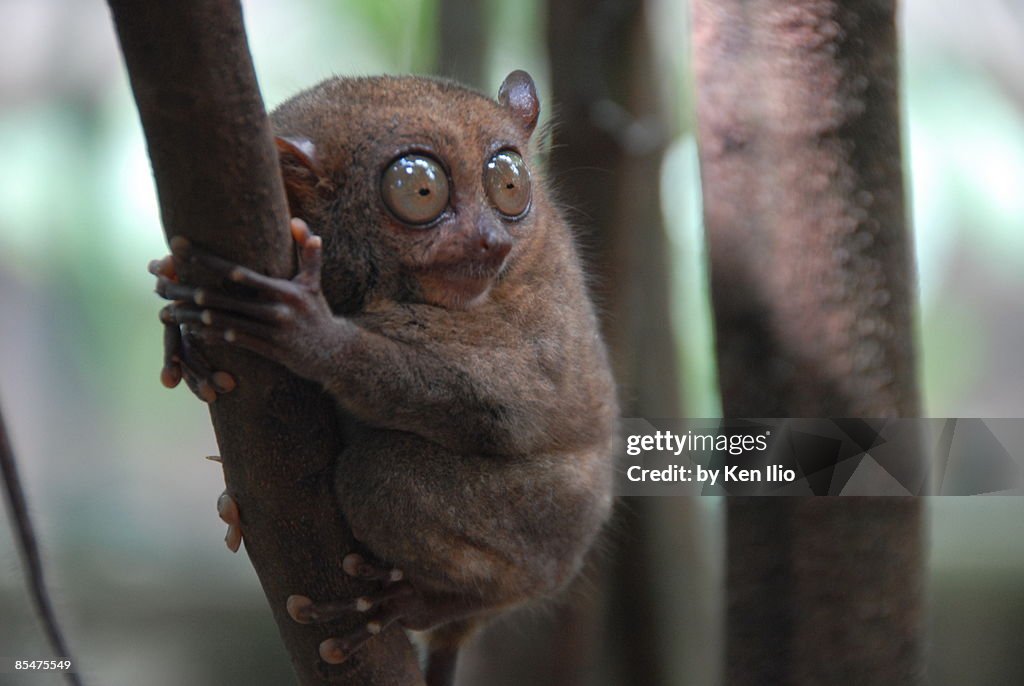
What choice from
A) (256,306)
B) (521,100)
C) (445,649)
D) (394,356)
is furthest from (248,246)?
(445,649)

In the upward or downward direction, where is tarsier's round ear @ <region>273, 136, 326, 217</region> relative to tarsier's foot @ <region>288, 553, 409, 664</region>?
upward

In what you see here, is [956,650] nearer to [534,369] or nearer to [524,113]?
[534,369]

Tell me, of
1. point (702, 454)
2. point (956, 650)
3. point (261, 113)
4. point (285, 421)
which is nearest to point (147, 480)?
point (702, 454)

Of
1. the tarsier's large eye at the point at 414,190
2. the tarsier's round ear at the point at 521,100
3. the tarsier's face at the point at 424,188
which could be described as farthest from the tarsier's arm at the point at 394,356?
the tarsier's round ear at the point at 521,100

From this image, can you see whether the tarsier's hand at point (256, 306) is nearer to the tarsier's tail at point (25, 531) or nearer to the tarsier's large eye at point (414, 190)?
the tarsier's tail at point (25, 531)

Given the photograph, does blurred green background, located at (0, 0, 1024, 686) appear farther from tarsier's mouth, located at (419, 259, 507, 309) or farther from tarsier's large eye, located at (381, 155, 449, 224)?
tarsier's mouth, located at (419, 259, 507, 309)

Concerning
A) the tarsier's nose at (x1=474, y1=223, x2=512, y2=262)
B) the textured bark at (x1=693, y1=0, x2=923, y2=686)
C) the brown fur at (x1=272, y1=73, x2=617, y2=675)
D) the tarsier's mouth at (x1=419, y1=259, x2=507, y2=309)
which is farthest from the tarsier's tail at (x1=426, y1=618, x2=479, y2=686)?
the textured bark at (x1=693, y1=0, x2=923, y2=686)
